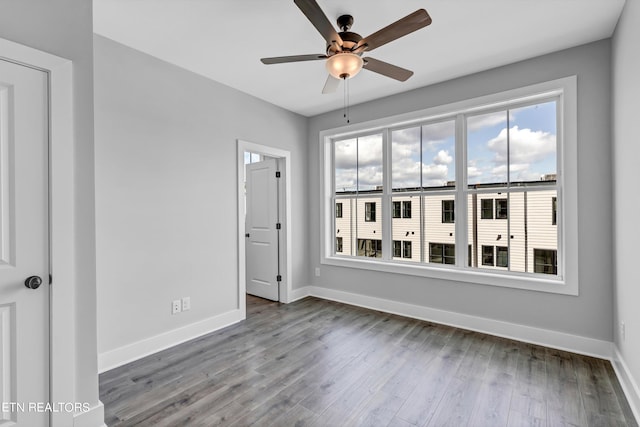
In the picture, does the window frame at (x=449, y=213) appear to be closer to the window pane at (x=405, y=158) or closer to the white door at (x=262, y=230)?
the window pane at (x=405, y=158)

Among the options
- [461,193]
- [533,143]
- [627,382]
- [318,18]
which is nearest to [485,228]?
[461,193]

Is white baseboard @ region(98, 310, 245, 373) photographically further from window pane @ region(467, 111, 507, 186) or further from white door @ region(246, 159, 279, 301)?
window pane @ region(467, 111, 507, 186)

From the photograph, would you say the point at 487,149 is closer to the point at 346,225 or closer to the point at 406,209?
the point at 406,209

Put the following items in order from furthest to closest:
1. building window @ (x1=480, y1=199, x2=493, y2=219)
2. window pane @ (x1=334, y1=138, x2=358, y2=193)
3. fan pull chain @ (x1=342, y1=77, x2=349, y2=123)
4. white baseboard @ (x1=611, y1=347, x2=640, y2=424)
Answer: window pane @ (x1=334, y1=138, x2=358, y2=193), fan pull chain @ (x1=342, y1=77, x2=349, y2=123), building window @ (x1=480, y1=199, x2=493, y2=219), white baseboard @ (x1=611, y1=347, x2=640, y2=424)

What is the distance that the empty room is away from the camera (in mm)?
1663

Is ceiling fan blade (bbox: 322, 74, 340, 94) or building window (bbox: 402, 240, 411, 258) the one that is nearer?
ceiling fan blade (bbox: 322, 74, 340, 94)

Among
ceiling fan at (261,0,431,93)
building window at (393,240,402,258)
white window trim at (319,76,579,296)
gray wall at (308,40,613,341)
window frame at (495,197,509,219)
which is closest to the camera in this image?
ceiling fan at (261,0,431,93)

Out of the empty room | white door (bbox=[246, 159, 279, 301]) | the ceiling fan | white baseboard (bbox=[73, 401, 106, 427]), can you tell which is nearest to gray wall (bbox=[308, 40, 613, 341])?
the empty room

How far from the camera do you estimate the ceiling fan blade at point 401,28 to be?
69.0 inches

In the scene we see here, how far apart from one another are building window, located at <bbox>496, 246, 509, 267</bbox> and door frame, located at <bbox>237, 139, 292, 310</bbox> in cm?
261

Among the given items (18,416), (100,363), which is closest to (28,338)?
(18,416)

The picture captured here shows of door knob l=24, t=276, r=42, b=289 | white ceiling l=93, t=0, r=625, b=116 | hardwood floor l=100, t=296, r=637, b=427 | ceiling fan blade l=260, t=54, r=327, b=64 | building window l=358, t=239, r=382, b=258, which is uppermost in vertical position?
white ceiling l=93, t=0, r=625, b=116

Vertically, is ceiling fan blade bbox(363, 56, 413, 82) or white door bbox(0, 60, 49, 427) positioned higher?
ceiling fan blade bbox(363, 56, 413, 82)

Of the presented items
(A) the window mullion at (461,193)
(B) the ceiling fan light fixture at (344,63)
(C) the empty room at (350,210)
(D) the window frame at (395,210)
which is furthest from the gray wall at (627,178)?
(D) the window frame at (395,210)
